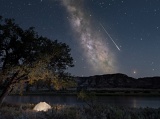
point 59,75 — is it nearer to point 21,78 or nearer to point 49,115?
point 21,78

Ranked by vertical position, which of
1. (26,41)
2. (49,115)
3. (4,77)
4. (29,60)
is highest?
(26,41)

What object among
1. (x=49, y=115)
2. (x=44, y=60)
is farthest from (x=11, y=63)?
(x=49, y=115)

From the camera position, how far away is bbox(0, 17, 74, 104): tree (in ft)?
102

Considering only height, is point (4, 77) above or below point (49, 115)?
above

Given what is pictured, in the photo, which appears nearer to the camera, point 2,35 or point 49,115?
point 49,115

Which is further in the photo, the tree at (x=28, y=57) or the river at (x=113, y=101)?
the river at (x=113, y=101)

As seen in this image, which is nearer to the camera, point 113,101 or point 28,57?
point 28,57

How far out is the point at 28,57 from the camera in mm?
32625

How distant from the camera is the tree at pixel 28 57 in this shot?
102ft

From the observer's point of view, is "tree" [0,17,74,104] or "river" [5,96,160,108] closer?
"tree" [0,17,74,104]

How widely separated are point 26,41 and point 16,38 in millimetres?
1244

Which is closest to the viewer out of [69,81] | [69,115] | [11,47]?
[69,115]

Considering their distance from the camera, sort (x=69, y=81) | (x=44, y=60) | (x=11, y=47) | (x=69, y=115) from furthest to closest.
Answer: (x=69, y=81), (x=11, y=47), (x=44, y=60), (x=69, y=115)

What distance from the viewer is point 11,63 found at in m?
33.1
